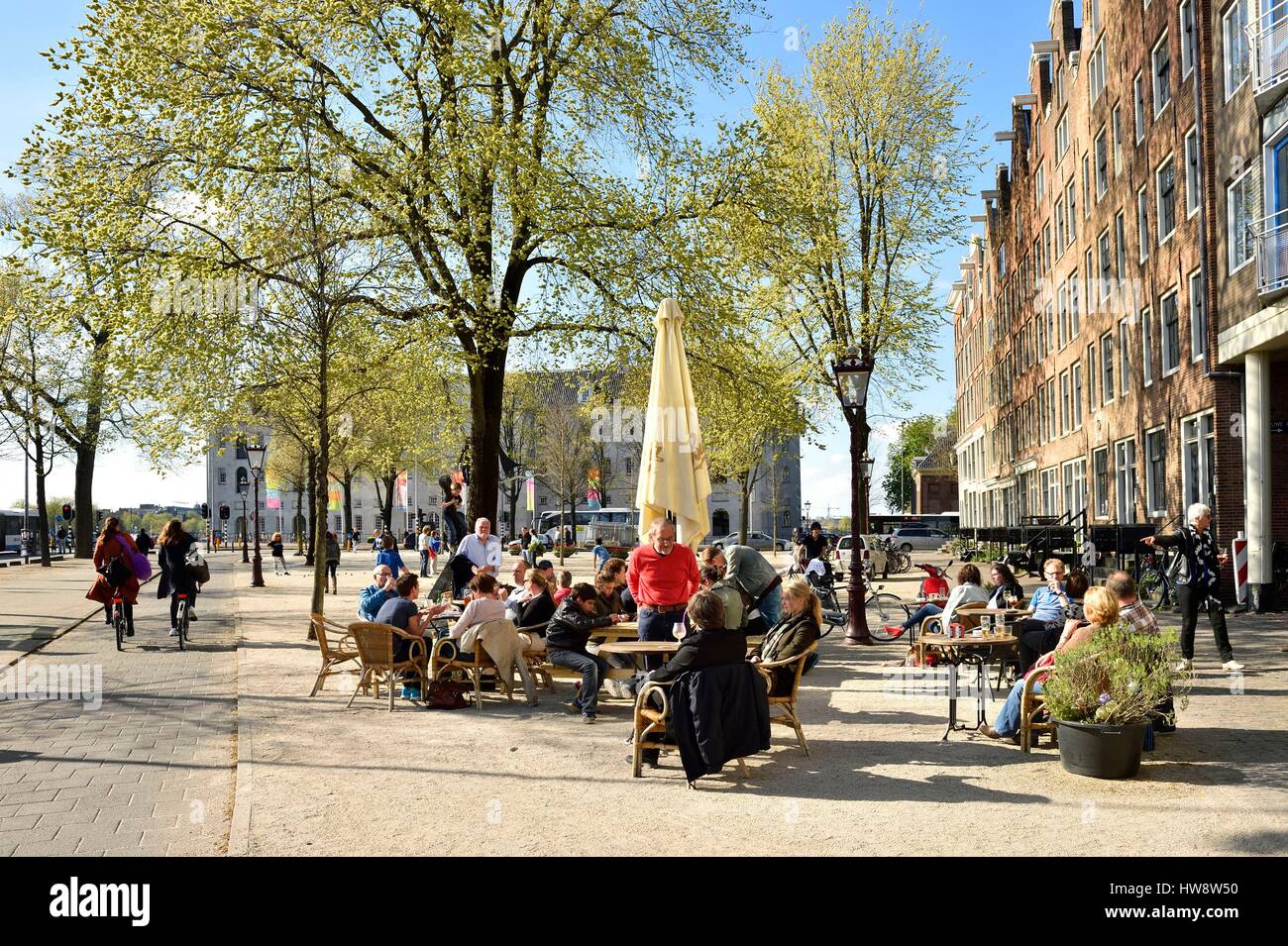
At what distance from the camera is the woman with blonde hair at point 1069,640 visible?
26.3 feet

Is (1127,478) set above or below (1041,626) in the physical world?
above

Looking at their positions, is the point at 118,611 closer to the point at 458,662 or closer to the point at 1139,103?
the point at 458,662

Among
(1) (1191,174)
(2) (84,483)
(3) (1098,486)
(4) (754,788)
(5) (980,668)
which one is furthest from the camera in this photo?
(2) (84,483)

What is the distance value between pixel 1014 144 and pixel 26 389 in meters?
40.6

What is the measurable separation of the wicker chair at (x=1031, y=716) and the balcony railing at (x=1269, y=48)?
13.7 metres

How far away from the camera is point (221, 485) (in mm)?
136625

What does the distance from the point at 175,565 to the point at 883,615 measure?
11.3m

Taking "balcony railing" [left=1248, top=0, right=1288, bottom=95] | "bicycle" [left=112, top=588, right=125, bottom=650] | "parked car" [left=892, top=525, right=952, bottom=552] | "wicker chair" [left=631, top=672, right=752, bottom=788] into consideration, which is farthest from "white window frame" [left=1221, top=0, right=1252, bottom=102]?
"parked car" [left=892, top=525, right=952, bottom=552]

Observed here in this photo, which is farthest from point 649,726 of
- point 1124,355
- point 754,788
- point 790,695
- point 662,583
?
point 1124,355

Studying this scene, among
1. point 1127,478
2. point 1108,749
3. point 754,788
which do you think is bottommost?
point 754,788

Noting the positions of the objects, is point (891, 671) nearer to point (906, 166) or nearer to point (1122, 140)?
point (1122, 140)

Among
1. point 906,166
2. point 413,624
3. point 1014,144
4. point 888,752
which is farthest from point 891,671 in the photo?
point 1014,144

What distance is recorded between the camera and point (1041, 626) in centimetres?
1004

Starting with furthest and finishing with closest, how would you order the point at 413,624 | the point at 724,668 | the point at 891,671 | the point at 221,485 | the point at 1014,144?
the point at 221,485
the point at 1014,144
the point at 891,671
the point at 413,624
the point at 724,668
